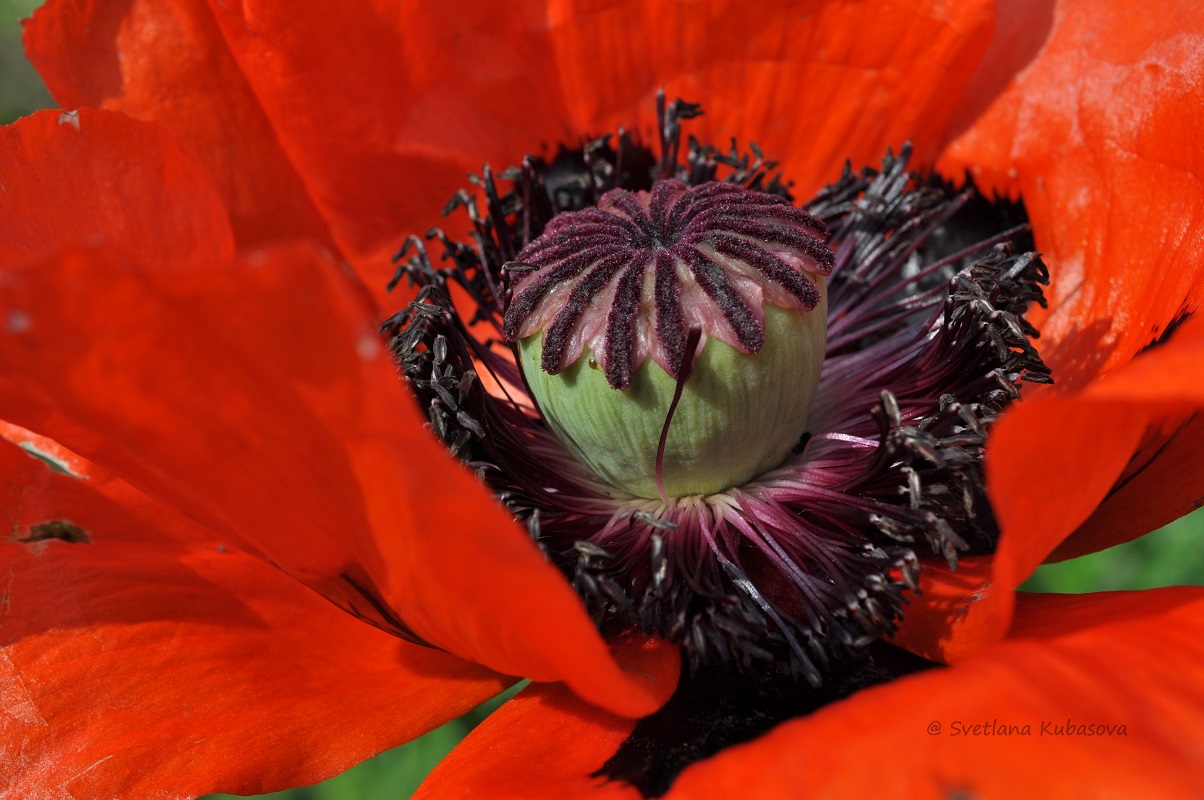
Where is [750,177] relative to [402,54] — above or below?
below

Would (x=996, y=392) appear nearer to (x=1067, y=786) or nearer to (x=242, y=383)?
(x=1067, y=786)

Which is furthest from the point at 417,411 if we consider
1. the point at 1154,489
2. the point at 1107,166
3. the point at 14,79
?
the point at 14,79

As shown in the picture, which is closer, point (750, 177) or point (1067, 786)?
point (1067, 786)

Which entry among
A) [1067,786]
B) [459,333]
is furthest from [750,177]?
[1067,786]

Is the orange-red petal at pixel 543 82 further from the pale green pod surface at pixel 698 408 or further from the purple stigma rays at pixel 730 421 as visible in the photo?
the pale green pod surface at pixel 698 408

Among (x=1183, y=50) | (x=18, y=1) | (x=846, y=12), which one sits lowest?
(x=1183, y=50)

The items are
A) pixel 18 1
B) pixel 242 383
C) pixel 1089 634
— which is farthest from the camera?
pixel 18 1

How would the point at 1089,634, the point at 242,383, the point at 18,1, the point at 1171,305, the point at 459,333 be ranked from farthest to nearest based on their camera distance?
the point at 18,1, the point at 459,333, the point at 1171,305, the point at 1089,634, the point at 242,383
